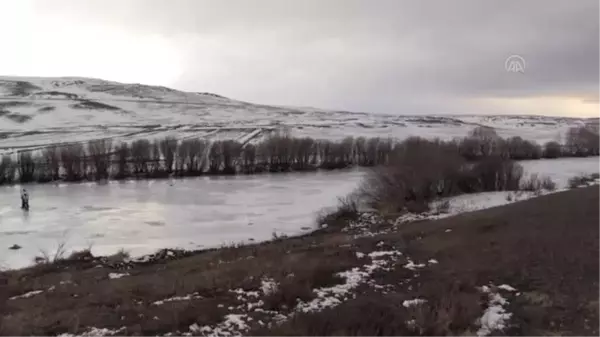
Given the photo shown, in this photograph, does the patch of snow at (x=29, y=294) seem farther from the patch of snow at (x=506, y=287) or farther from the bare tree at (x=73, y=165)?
the bare tree at (x=73, y=165)

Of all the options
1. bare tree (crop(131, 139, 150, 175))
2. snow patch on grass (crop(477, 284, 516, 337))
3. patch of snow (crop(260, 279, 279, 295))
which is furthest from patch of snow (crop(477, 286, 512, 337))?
bare tree (crop(131, 139, 150, 175))

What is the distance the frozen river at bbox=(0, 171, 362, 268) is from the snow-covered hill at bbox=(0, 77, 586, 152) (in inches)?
1763

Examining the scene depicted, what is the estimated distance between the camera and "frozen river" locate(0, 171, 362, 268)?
91.8 feet

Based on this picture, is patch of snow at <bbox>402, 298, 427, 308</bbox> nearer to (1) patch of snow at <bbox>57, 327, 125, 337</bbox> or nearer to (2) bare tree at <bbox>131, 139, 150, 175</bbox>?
(1) patch of snow at <bbox>57, 327, 125, 337</bbox>

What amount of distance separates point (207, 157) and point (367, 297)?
2535 inches

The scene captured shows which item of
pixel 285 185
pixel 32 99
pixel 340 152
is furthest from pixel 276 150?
pixel 32 99

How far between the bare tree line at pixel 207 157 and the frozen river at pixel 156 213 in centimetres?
Result: 602

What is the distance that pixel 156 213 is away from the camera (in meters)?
37.8

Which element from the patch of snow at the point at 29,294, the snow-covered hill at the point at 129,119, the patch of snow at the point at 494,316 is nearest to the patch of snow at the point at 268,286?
the patch of snow at the point at 494,316

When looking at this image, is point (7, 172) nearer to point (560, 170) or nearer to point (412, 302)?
point (412, 302)

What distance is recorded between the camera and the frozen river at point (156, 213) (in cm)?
2798

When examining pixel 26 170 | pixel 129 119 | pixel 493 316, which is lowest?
pixel 26 170

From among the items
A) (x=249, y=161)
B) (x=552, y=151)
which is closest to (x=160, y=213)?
(x=249, y=161)

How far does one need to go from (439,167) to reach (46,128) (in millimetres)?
103118
